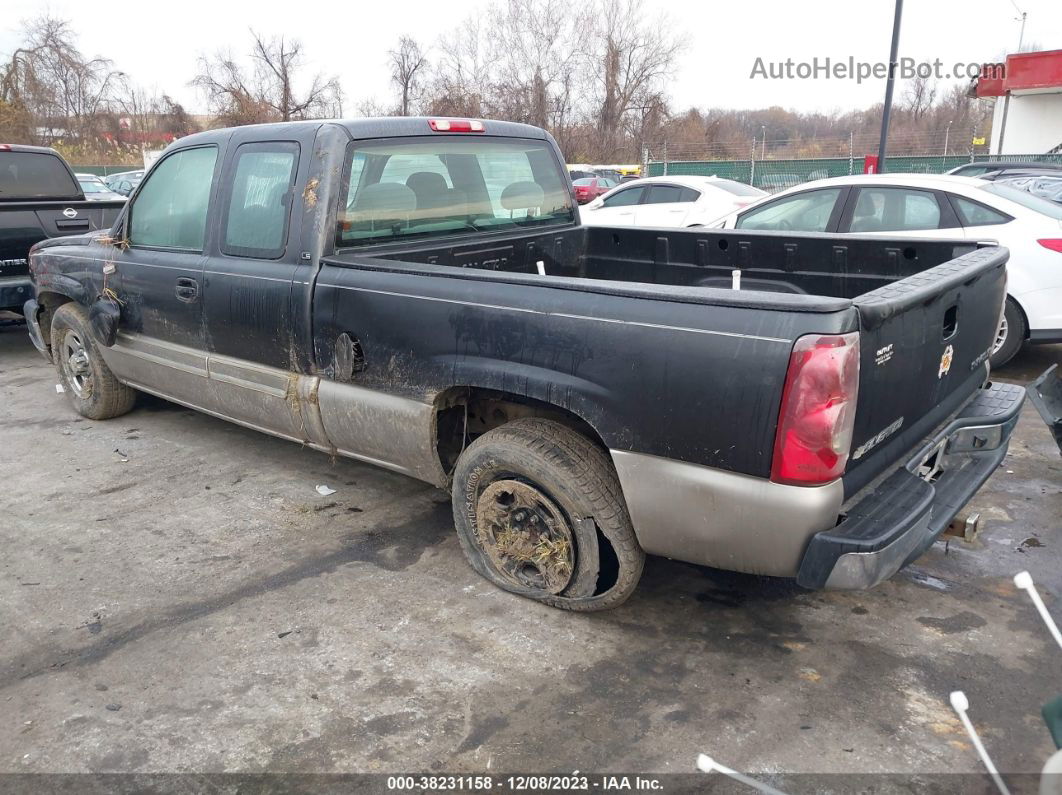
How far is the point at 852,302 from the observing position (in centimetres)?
247

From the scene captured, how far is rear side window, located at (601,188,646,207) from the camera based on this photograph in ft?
40.9

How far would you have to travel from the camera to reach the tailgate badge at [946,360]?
3.17 metres

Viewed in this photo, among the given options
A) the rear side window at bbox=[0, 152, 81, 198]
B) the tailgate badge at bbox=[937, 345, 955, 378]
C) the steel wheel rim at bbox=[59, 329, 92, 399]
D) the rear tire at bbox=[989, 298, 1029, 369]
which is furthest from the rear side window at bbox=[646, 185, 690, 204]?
the tailgate badge at bbox=[937, 345, 955, 378]

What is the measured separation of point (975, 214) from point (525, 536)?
205 inches

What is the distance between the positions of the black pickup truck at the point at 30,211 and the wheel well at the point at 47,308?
3.95 ft

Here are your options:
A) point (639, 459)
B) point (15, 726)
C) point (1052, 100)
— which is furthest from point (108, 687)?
point (1052, 100)

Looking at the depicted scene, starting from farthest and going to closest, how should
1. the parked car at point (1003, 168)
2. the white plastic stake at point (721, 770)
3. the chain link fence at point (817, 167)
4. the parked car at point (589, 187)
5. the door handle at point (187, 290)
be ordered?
1. the chain link fence at point (817, 167)
2. the parked car at point (589, 187)
3. the parked car at point (1003, 168)
4. the door handle at point (187, 290)
5. the white plastic stake at point (721, 770)

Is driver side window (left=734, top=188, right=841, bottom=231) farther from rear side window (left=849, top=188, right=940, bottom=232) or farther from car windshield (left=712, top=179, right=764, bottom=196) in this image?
car windshield (left=712, top=179, right=764, bottom=196)

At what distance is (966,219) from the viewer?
6.66 m

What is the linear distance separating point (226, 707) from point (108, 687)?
0.48 meters

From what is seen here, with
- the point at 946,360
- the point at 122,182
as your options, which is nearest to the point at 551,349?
the point at 946,360

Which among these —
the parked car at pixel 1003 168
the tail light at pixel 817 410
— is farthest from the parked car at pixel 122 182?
the tail light at pixel 817 410

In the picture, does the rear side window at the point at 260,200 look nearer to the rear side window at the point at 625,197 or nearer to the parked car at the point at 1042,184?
the rear side window at the point at 625,197

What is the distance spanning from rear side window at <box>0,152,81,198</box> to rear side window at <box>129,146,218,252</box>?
4730 millimetres
